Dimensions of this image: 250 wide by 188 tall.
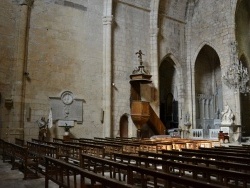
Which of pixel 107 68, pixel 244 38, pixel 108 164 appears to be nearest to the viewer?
pixel 108 164

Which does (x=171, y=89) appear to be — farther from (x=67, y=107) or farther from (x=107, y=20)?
(x=67, y=107)

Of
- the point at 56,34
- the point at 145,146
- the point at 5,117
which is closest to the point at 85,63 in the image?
the point at 56,34

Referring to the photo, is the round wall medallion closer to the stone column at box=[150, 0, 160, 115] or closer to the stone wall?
the stone wall

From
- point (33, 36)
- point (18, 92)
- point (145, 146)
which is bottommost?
point (145, 146)

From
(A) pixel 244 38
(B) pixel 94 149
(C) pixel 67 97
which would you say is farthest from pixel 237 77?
(B) pixel 94 149

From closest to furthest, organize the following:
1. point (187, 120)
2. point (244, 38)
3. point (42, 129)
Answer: point (42, 129), point (187, 120), point (244, 38)

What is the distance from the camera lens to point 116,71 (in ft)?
48.6

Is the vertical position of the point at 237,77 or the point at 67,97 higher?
the point at 237,77

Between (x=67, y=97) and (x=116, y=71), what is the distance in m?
3.26

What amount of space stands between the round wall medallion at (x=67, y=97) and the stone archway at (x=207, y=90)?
9.86 meters

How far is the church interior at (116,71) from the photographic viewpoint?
1195 centimetres

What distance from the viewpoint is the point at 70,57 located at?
44.4ft

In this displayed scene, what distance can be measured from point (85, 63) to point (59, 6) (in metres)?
3.16

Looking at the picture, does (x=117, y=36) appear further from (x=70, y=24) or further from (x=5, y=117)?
(x=5, y=117)
